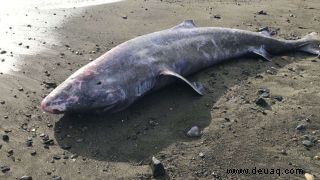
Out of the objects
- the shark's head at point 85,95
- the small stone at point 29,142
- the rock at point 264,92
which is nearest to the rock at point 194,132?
the shark's head at point 85,95

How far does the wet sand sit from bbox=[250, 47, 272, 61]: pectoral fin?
4.9 inches

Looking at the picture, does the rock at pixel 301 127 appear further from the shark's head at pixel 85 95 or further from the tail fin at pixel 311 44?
the tail fin at pixel 311 44

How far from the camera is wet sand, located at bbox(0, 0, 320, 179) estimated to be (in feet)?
18.5

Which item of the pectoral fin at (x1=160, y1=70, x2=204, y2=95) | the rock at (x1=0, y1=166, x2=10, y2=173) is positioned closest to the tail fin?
the pectoral fin at (x1=160, y1=70, x2=204, y2=95)

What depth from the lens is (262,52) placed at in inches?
337

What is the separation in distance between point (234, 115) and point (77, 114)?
2.02m

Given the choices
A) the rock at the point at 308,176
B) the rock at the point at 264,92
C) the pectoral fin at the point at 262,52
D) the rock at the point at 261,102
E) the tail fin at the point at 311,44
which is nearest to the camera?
the rock at the point at 308,176

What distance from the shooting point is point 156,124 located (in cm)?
641

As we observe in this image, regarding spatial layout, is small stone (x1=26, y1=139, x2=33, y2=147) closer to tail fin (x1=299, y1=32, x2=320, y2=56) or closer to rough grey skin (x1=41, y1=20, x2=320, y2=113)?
rough grey skin (x1=41, y1=20, x2=320, y2=113)

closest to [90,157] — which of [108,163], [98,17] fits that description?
[108,163]

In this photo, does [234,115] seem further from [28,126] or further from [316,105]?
[28,126]

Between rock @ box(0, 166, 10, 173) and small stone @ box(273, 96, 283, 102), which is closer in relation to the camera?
rock @ box(0, 166, 10, 173)

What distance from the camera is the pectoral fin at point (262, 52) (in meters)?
8.44

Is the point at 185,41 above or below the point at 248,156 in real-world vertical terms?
above
